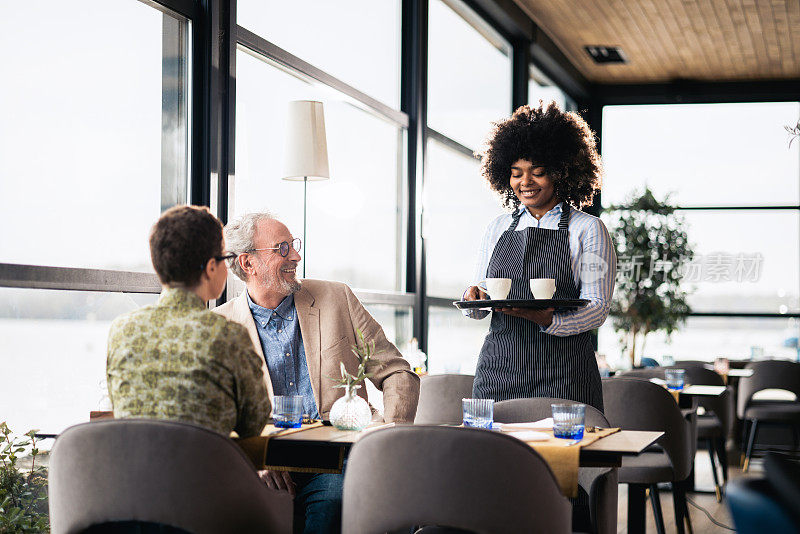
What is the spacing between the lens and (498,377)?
9.59 ft

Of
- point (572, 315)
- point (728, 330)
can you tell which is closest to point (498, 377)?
point (572, 315)

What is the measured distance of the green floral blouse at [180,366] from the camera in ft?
5.94

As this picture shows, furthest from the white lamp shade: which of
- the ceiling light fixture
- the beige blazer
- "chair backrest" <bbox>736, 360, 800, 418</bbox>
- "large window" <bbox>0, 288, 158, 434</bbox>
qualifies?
the ceiling light fixture

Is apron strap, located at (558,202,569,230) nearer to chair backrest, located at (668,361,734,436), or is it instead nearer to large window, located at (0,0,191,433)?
large window, located at (0,0,191,433)

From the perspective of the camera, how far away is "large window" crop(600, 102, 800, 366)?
9164 mm

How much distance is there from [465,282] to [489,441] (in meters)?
5.51

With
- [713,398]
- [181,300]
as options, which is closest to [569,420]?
[181,300]

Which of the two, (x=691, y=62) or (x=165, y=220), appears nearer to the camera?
(x=165, y=220)

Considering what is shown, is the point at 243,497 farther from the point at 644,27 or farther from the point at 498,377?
the point at 644,27

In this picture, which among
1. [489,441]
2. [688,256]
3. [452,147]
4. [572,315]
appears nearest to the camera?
[489,441]

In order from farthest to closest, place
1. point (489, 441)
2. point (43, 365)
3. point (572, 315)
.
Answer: point (43, 365) < point (572, 315) < point (489, 441)

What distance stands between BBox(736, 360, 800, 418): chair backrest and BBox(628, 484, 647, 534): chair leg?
153 inches

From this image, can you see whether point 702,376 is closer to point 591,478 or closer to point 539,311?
point 539,311

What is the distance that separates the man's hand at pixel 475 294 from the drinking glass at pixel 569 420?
0.86m
